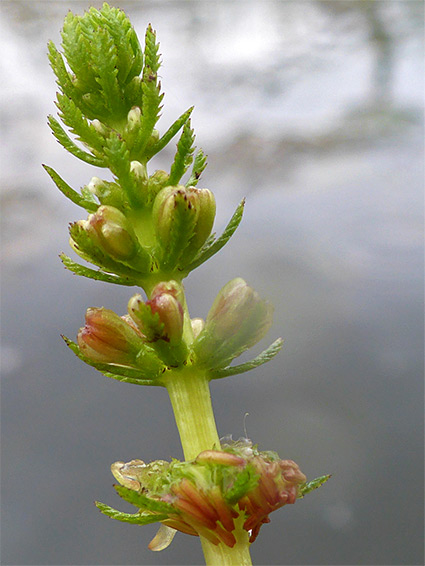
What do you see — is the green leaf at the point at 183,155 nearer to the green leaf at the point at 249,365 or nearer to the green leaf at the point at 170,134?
the green leaf at the point at 170,134

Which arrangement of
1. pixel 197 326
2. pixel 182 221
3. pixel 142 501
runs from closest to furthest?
pixel 142 501
pixel 182 221
pixel 197 326

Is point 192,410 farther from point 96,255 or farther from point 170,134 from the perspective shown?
point 170,134

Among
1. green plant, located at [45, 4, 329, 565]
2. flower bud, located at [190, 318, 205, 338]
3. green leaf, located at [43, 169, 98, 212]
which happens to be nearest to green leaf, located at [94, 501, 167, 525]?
green plant, located at [45, 4, 329, 565]

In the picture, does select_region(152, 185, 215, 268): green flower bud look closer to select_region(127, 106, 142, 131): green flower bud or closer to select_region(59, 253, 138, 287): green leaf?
select_region(59, 253, 138, 287): green leaf

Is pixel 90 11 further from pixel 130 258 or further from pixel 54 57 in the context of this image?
pixel 130 258

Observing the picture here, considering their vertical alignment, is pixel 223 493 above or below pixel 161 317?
below

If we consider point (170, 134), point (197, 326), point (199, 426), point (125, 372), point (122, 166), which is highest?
point (170, 134)

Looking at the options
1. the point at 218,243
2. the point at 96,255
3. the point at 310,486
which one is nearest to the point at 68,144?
the point at 96,255
